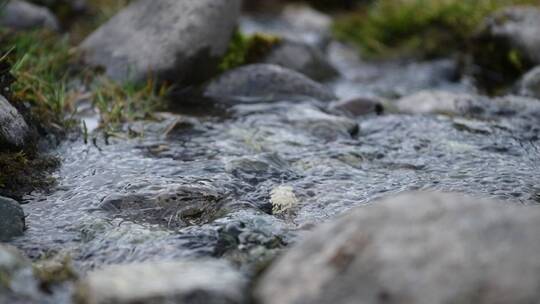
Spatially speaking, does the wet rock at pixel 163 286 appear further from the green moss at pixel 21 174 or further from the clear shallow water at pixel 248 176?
the green moss at pixel 21 174

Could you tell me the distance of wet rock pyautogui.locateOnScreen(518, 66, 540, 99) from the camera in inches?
Result: 289

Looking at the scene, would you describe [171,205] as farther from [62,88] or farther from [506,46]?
[506,46]

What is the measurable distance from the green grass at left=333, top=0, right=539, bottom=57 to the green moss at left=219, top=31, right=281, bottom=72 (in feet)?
9.58

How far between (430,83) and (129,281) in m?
7.02

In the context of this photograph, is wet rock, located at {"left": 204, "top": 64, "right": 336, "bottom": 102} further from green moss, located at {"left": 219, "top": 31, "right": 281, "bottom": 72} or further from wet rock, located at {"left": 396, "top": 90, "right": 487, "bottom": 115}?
wet rock, located at {"left": 396, "top": 90, "right": 487, "bottom": 115}

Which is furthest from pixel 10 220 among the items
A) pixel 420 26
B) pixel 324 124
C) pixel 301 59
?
pixel 420 26

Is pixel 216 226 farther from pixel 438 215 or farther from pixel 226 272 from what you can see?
pixel 438 215

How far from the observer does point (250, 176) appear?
14.8 ft

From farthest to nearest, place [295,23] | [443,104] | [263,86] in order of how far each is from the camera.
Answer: [295,23] < [263,86] < [443,104]

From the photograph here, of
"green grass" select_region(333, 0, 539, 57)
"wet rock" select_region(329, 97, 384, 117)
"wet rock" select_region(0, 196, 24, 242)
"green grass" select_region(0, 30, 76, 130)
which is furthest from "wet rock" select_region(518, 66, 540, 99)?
"wet rock" select_region(0, 196, 24, 242)

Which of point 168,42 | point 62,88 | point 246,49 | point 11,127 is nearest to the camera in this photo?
point 11,127

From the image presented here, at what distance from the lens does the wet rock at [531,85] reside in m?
7.34

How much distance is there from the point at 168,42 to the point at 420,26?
16.3 feet

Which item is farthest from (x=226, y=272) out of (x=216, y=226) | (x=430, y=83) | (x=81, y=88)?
(x=430, y=83)
